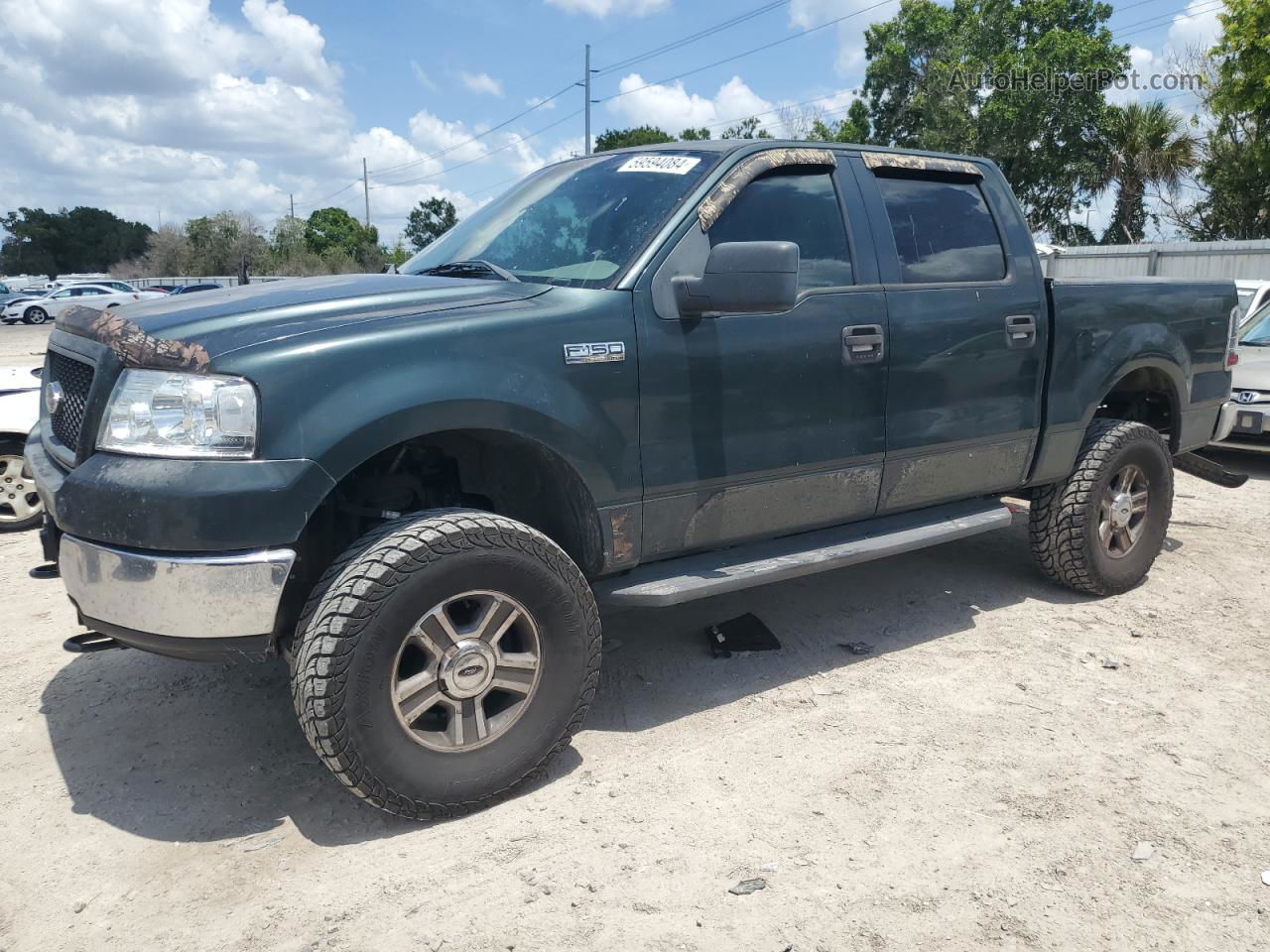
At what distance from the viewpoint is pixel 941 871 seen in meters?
2.81

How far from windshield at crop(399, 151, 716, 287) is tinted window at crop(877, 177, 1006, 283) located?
96cm

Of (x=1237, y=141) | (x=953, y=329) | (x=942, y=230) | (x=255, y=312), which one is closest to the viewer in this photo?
(x=255, y=312)

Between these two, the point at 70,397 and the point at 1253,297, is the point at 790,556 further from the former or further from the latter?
the point at 1253,297

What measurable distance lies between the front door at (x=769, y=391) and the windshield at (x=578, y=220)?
19cm

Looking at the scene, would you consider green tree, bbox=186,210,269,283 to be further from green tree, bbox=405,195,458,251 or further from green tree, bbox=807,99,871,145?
green tree, bbox=807,99,871,145

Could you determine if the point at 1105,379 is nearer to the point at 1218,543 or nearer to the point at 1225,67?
the point at 1218,543

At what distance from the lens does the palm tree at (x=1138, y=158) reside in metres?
27.5

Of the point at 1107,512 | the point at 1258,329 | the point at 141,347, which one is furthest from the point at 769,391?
the point at 1258,329

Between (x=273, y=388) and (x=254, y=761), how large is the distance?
1.46m

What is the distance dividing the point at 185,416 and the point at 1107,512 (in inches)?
169

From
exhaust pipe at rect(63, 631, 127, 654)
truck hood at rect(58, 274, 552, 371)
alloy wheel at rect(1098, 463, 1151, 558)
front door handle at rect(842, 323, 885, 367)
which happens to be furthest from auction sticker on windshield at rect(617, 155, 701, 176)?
alloy wheel at rect(1098, 463, 1151, 558)

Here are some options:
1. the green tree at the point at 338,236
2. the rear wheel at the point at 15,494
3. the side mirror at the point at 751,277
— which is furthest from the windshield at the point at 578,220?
the green tree at the point at 338,236

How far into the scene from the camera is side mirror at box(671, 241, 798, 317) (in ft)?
10.5

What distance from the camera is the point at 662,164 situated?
12.5ft
